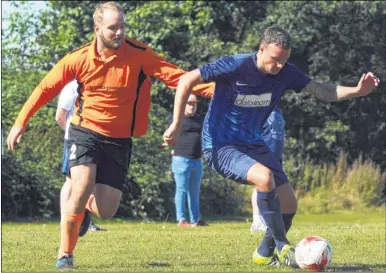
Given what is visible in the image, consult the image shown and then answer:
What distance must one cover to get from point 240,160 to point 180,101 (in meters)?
0.73

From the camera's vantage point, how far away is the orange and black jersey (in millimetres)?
8344

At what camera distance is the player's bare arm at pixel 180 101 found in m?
8.21

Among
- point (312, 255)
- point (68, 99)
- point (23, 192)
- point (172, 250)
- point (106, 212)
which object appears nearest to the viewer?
point (312, 255)

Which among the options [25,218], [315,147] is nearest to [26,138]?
[25,218]

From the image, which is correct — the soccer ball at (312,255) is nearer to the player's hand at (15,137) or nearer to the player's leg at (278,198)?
the player's leg at (278,198)

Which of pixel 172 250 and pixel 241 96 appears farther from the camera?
pixel 172 250

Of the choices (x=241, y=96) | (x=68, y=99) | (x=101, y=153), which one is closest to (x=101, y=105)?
(x=101, y=153)

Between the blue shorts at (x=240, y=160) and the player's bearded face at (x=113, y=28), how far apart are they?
128 centimetres

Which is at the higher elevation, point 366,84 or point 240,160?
point 366,84

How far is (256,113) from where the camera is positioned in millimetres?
8664

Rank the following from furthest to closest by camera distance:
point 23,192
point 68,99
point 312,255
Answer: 1. point 23,192
2. point 68,99
3. point 312,255

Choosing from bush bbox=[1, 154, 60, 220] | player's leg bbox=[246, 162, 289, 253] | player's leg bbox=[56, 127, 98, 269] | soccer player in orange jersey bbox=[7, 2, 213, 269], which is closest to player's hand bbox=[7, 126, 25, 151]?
soccer player in orange jersey bbox=[7, 2, 213, 269]

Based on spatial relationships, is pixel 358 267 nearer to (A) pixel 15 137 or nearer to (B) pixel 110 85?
(B) pixel 110 85

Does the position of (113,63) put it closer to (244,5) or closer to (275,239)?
(275,239)
